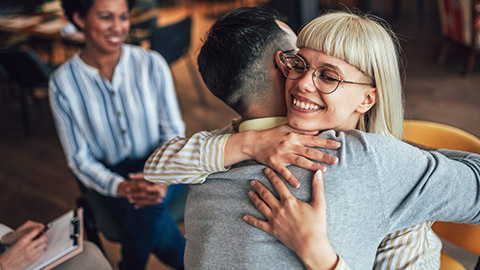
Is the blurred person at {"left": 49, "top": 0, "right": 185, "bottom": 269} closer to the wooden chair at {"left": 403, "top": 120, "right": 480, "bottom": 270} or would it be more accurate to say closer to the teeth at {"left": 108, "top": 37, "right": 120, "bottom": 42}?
the teeth at {"left": 108, "top": 37, "right": 120, "bottom": 42}

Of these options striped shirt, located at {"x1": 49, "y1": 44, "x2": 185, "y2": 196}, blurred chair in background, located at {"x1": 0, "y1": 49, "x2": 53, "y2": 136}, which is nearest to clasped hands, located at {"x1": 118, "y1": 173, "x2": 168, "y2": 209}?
striped shirt, located at {"x1": 49, "y1": 44, "x2": 185, "y2": 196}

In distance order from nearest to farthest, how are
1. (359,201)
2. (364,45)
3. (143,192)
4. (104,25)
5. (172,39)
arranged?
1. (359,201)
2. (364,45)
3. (143,192)
4. (104,25)
5. (172,39)

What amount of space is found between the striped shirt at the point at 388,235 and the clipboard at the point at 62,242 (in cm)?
46

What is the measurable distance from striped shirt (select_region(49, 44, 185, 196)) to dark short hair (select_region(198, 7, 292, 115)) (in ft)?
2.89

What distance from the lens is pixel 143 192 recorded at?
1667mm

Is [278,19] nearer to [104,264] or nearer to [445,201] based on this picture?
[445,201]

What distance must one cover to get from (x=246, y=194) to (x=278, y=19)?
1.71 feet

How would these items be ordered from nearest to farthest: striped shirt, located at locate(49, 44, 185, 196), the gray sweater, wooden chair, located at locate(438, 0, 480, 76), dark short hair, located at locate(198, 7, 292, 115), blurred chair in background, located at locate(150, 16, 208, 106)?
the gray sweater, dark short hair, located at locate(198, 7, 292, 115), striped shirt, located at locate(49, 44, 185, 196), blurred chair in background, located at locate(150, 16, 208, 106), wooden chair, located at locate(438, 0, 480, 76)

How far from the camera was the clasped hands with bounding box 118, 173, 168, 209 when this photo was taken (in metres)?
1.66

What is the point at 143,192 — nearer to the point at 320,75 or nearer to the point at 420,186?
the point at 320,75

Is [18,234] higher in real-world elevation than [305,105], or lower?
lower

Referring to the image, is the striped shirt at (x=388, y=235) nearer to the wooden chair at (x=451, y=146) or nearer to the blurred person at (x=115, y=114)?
the wooden chair at (x=451, y=146)

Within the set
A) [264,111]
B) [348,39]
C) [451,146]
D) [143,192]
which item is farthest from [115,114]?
[451,146]

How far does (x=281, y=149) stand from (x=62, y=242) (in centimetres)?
87
